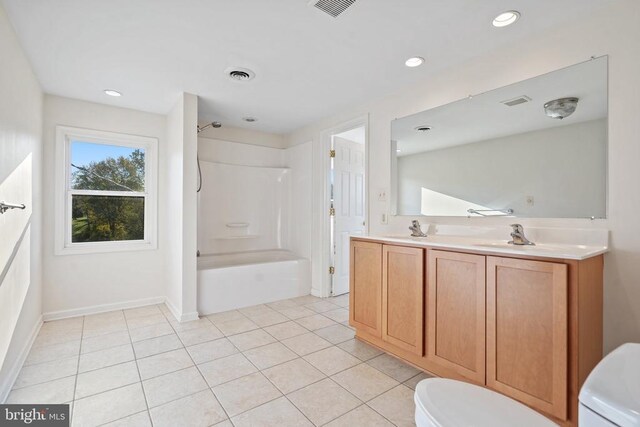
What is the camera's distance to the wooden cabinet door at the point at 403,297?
2.12 m

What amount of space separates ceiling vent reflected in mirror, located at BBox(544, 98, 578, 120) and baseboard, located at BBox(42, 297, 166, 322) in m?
4.26

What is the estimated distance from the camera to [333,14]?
72.4 inches

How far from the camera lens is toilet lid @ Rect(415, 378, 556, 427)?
964 mm

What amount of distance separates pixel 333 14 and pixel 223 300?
2.99 meters

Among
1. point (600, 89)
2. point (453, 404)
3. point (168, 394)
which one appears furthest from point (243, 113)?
point (453, 404)

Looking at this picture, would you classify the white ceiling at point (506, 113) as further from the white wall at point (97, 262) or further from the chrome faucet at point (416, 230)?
the white wall at point (97, 262)

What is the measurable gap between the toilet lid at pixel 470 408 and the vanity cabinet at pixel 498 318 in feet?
2.04

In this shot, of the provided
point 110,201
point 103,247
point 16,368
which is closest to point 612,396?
point 16,368

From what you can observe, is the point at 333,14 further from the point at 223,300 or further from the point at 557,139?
the point at 223,300

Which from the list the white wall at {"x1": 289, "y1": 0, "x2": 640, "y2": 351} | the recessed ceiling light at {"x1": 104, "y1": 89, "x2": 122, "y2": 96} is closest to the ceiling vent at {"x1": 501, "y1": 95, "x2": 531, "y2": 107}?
the white wall at {"x1": 289, "y1": 0, "x2": 640, "y2": 351}

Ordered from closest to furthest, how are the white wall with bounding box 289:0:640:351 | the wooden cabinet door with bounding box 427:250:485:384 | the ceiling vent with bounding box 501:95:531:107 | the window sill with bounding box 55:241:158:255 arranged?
the white wall with bounding box 289:0:640:351 → the wooden cabinet door with bounding box 427:250:485:384 → the ceiling vent with bounding box 501:95:531:107 → the window sill with bounding box 55:241:158:255

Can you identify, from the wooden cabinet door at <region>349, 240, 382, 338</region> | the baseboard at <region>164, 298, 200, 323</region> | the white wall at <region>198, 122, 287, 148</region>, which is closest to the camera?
the wooden cabinet door at <region>349, 240, 382, 338</region>

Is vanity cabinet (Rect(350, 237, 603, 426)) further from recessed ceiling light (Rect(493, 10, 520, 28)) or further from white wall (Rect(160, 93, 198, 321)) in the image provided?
white wall (Rect(160, 93, 198, 321))

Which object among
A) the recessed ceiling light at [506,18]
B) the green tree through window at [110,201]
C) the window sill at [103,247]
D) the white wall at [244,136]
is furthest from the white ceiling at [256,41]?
the window sill at [103,247]
